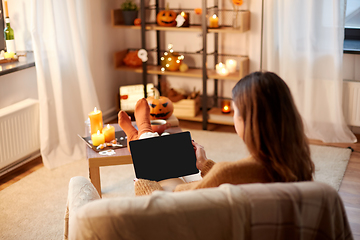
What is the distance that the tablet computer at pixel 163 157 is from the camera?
166 cm

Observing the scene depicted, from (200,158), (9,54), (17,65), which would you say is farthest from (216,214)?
(9,54)

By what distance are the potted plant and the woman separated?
107 inches

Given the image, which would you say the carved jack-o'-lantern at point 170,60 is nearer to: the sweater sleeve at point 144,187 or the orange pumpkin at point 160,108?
the orange pumpkin at point 160,108

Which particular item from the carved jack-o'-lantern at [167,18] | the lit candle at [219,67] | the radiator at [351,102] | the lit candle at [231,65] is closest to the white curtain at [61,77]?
the carved jack-o'-lantern at [167,18]

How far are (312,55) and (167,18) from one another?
1.24 m

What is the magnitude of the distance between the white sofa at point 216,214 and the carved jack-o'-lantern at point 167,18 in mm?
2751

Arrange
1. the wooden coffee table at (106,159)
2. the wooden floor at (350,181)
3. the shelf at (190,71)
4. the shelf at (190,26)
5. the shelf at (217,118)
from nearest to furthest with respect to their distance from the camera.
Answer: the wooden coffee table at (106,159) < the wooden floor at (350,181) < the shelf at (190,26) < the shelf at (190,71) < the shelf at (217,118)

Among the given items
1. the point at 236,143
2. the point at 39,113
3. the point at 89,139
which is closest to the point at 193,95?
the point at 236,143

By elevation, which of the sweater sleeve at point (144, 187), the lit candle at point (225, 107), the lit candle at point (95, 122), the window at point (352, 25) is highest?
the window at point (352, 25)

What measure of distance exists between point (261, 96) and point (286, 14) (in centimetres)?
234

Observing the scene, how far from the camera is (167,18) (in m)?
3.57

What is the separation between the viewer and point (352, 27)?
3475 millimetres

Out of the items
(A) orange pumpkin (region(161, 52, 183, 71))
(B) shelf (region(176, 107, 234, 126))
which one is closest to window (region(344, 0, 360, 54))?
(B) shelf (region(176, 107, 234, 126))

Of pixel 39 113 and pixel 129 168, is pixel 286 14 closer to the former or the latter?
pixel 129 168
